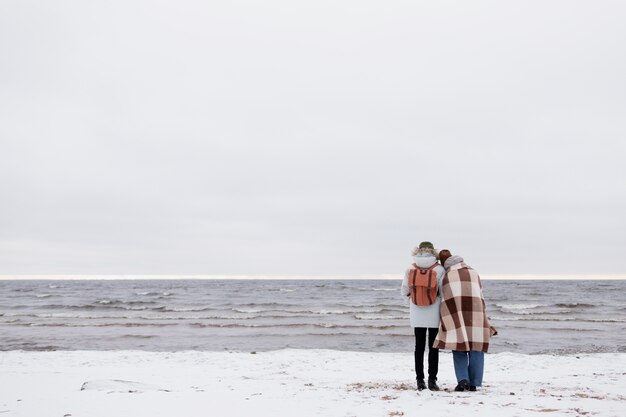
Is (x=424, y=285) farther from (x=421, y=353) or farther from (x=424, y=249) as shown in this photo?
(x=421, y=353)

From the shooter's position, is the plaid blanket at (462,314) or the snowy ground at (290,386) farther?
the plaid blanket at (462,314)

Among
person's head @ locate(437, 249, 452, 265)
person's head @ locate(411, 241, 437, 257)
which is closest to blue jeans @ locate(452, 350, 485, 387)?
person's head @ locate(437, 249, 452, 265)

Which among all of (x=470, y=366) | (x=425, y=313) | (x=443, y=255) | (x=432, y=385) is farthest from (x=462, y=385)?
(x=443, y=255)

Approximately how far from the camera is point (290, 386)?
340 inches

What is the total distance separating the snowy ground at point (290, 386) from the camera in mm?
6438

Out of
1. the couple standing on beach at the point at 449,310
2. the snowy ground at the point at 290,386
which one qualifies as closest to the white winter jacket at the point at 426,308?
the couple standing on beach at the point at 449,310

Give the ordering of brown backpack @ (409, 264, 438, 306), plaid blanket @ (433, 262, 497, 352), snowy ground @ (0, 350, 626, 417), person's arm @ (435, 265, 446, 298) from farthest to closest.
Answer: person's arm @ (435, 265, 446, 298) → brown backpack @ (409, 264, 438, 306) → plaid blanket @ (433, 262, 497, 352) → snowy ground @ (0, 350, 626, 417)

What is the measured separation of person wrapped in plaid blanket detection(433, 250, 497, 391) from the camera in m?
7.49

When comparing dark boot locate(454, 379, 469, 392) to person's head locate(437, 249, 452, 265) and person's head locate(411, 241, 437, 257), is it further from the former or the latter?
person's head locate(411, 241, 437, 257)

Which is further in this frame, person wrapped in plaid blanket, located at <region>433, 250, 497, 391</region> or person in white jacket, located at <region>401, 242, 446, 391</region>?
person in white jacket, located at <region>401, 242, 446, 391</region>

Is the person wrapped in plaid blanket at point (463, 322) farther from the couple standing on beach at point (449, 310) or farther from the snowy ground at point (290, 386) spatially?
the snowy ground at point (290, 386)

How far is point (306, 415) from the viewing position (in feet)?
20.2

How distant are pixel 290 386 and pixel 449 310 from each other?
304 centimetres

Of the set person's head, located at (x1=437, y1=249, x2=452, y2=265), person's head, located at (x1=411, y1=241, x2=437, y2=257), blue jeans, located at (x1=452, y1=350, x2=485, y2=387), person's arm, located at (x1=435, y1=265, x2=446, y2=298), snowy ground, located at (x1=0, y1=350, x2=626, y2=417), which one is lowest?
snowy ground, located at (x1=0, y1=350, x2=626, y2=417)
